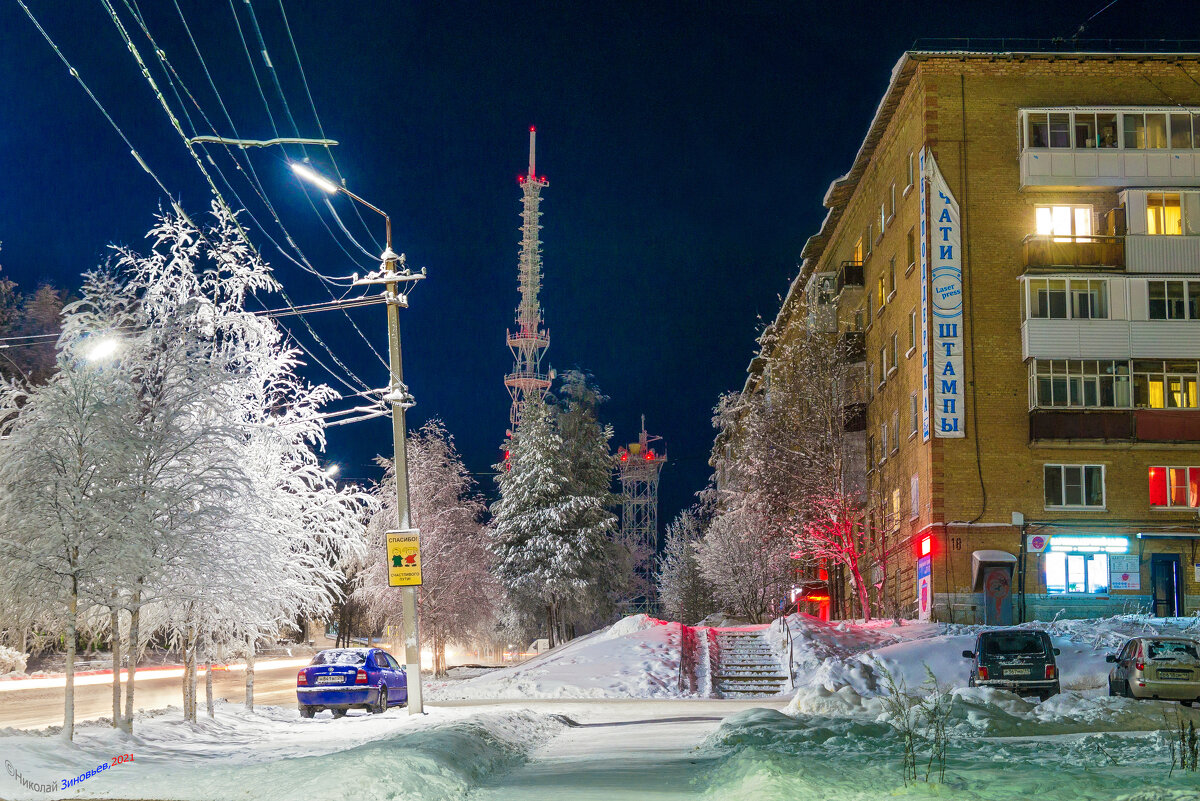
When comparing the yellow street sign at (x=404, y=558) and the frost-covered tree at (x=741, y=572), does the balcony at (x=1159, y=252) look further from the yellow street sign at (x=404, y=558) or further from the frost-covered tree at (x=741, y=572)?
the frost-covered tree at (x=741, y=572)

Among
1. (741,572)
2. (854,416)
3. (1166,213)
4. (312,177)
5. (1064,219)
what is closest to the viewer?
(312,177)

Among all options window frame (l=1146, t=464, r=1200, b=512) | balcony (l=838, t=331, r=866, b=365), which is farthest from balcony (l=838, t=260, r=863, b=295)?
window frame (l=1146, t=464, r=1200, b=512)

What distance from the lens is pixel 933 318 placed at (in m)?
40.2

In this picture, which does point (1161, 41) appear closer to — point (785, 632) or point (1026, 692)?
point (785, 632)

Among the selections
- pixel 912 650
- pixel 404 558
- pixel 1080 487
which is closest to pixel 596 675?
pixel 912 650

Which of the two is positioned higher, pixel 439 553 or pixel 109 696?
pixel 439 553

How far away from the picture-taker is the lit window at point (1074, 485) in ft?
130

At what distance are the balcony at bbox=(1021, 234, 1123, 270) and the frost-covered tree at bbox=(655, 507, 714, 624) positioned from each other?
38.8m

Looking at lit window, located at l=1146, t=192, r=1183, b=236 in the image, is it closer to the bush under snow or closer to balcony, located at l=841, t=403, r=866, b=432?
balcony, located at l=841, t=403, r=866, b=432

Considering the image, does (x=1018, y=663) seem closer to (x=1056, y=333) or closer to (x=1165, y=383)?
(x=1056, y=333)

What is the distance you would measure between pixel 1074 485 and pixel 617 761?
2952cm

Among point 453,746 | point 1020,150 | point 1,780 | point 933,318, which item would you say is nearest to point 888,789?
point 453,746

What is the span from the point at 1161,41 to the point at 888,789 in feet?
125

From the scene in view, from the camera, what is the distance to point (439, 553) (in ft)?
172
